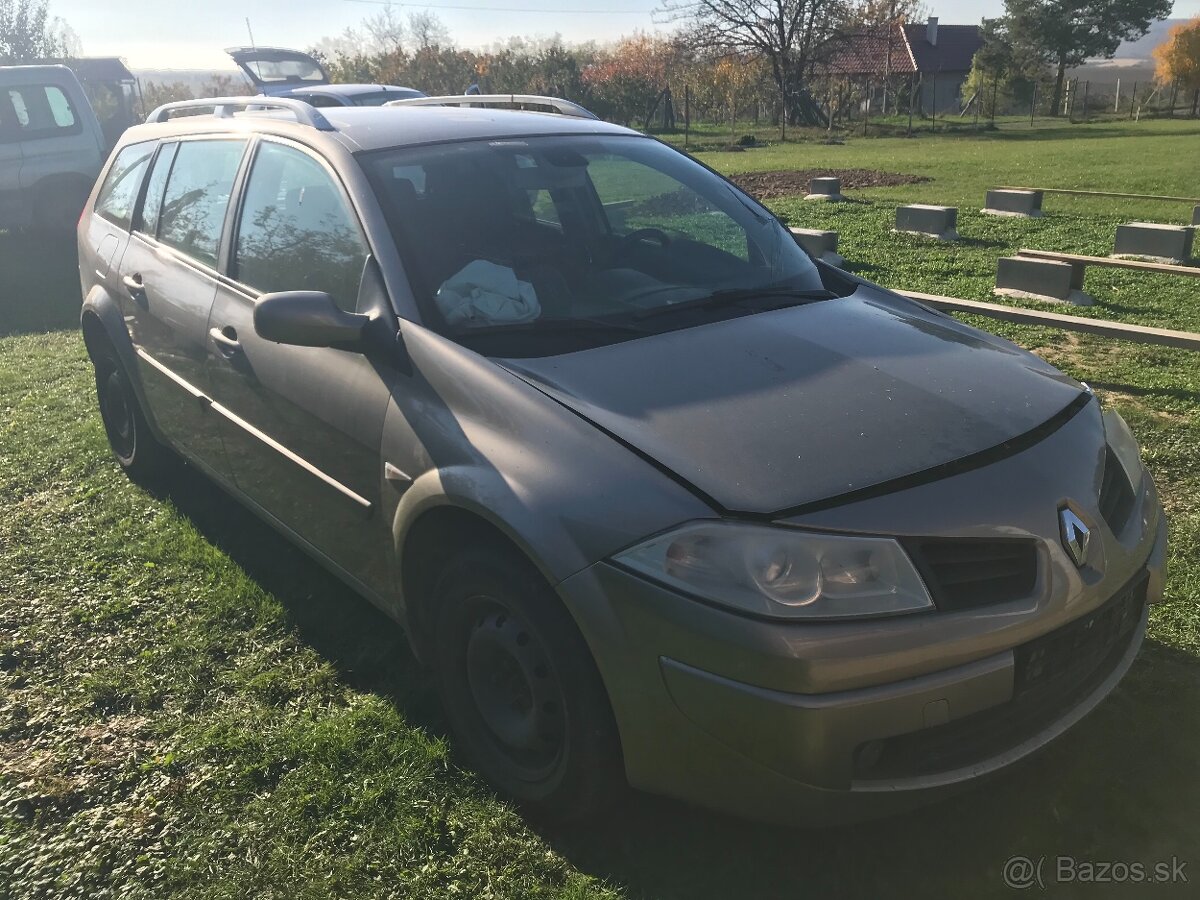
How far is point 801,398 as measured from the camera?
8.14ft

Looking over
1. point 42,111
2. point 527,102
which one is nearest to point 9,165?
point 42,111

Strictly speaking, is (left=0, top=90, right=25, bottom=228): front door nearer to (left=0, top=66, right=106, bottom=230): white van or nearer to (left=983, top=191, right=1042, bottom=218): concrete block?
(left=0, top=66, right=106, bottom=230): white van

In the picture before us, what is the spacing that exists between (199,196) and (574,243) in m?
1.78

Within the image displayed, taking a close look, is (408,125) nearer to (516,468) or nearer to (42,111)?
(516,468)

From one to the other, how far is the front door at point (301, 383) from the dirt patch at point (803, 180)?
12.7 metres

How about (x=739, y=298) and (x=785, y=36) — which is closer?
(x=739, y=298)

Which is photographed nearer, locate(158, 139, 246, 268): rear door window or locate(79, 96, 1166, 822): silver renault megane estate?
locate(79, 96, 1166, 822): silver renault megane estate

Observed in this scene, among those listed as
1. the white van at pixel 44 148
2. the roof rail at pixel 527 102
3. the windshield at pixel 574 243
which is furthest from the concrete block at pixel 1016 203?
the white van at pixel 44 148

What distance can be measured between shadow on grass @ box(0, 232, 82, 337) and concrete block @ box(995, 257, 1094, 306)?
27.5 ft

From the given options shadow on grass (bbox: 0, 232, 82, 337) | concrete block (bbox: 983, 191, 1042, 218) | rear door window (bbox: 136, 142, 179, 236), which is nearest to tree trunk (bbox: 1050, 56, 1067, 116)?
concrete block (bbox: 983, 191, 1042, 218)

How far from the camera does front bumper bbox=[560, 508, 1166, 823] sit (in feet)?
6.58

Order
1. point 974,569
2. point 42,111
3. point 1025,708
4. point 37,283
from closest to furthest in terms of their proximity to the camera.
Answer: point 974,569 < point 1025,708 < point 37,283 < point 42,111

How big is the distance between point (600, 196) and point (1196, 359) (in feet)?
15.3

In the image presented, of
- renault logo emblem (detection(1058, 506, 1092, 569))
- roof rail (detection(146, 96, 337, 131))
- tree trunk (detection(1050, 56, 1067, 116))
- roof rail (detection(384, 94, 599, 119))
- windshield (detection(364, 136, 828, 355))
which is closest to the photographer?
renault logo emblem (detection(1058, 506, 1092, 569))
